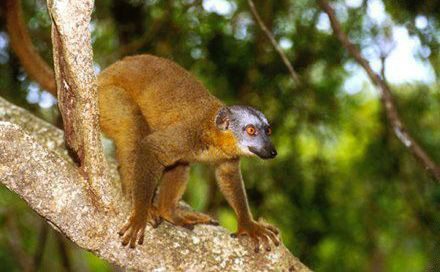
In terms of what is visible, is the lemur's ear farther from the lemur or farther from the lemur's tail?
the lemur's tail

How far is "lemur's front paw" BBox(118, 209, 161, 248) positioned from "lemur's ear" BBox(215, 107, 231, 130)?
3.52ft

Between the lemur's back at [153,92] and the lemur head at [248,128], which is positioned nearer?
the lemur head at [248,128]

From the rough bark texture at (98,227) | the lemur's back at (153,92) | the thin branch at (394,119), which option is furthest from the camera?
the lemur's back at (153,92)

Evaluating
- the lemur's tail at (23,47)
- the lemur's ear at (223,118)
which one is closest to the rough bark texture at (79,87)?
the lemur's ear at (223,118)

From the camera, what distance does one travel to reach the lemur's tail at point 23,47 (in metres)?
5.55

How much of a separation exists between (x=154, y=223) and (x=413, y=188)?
4536 millimetres

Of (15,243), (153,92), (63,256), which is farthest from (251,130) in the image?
(15,243)

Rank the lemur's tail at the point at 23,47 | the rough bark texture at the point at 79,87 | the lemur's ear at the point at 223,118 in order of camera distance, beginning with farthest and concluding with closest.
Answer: the lemur's tail at the point at 23,47 → the lemur's ear at the point at 223,118 → the rough bark texture at the point at 79,87

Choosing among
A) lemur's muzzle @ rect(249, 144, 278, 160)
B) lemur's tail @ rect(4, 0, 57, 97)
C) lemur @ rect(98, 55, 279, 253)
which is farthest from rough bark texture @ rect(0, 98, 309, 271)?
lemur's tail @ rect(4, 0, 57, 97)

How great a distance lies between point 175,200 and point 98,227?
4.48ft

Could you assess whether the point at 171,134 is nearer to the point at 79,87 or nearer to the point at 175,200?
the point at 175,200

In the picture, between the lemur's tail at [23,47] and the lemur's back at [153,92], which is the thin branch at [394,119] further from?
the lemur's tail at [23,47]

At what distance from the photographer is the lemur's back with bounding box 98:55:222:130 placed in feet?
17.4

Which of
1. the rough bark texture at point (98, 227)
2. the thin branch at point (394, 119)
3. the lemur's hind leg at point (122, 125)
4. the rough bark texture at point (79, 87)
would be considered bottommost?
the rough bark texture at point (98, 227)
